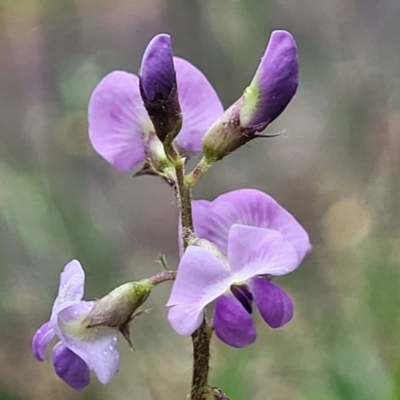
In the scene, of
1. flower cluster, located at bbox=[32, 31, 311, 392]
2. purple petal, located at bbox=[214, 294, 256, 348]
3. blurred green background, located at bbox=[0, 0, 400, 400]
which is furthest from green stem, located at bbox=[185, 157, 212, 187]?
blurred green background, located at bbox=[0, 0, 400, 400]

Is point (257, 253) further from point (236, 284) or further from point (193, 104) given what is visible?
point (193, 104)

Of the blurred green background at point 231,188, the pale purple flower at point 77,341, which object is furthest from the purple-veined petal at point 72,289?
the blurred green background at point 231,188

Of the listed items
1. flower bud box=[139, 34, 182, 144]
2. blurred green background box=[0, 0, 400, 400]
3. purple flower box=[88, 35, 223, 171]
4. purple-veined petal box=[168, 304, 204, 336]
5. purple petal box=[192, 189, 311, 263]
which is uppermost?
flower bud box=[139, 34, 182, 144]

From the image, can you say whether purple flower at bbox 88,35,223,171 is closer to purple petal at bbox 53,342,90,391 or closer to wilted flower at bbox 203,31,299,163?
wilted flower at bbox 203,31,299,163

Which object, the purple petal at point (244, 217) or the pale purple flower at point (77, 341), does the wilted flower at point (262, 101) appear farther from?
the pale purple flower at point (77, 341)

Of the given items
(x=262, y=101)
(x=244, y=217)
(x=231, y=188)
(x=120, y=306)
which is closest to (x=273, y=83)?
(x=262, y=101)

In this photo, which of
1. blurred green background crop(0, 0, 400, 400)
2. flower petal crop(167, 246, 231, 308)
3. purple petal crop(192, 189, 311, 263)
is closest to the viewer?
flower petal crop(167, 246, 231, 308)

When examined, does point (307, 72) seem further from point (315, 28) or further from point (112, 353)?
point (112, 353)
